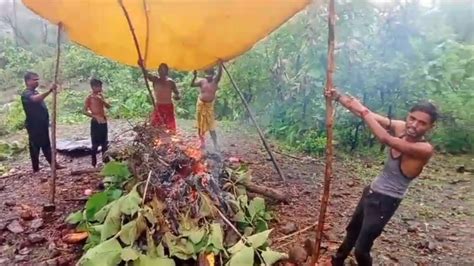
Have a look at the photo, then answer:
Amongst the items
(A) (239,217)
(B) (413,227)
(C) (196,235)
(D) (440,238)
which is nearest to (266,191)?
(A) (239,217)

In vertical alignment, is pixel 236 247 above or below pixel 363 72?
below

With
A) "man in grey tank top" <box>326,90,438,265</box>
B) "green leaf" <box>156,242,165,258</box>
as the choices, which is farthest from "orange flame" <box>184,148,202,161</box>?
"man in grey tank top" <box>326,90,438,265</box>

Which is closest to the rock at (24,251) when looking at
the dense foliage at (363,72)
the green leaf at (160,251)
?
the green leaf at (160,251)

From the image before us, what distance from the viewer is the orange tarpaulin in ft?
17.2

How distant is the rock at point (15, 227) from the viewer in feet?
16.3

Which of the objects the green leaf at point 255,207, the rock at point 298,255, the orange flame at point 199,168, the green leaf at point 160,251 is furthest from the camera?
the orange flame at point 199,168

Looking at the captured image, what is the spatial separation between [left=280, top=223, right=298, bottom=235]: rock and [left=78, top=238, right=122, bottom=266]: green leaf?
173 cm

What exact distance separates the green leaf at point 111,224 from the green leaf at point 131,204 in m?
0.06

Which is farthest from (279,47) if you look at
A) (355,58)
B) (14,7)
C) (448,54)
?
(14,7)

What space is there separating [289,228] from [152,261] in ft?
5.38

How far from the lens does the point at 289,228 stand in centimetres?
499

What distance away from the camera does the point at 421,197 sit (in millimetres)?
6328

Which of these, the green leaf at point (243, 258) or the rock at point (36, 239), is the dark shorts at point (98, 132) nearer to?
the rock at point (36, 239)

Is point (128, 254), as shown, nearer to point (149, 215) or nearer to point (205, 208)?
point (149, 215)
